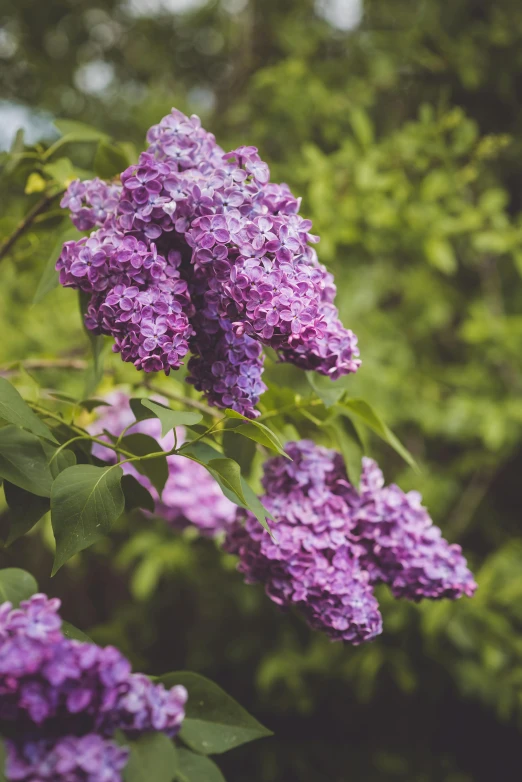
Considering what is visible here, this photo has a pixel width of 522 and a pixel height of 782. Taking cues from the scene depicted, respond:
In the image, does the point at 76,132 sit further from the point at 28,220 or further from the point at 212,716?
the point at 212,716

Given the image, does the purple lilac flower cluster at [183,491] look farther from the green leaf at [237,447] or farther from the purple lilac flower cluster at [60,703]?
the purple lilac flower cluster at [60,703]

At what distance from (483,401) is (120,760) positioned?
162 centimetres

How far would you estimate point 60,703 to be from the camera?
422mm

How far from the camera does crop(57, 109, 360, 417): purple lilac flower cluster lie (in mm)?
584

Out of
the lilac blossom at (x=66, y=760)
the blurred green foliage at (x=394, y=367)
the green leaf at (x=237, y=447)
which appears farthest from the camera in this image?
the blurred green foliage at (x=394, y=367)

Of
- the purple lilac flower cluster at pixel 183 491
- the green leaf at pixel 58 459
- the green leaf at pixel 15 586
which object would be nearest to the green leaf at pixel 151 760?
the green leaf at pixel 15 586

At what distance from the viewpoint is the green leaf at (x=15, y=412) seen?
57cm

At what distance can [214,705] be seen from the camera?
529 mm

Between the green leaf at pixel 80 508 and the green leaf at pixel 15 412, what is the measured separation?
0.20 feet

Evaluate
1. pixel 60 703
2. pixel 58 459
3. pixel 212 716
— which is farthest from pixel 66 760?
pixel 58 459

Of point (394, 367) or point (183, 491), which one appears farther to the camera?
point (394, 367)

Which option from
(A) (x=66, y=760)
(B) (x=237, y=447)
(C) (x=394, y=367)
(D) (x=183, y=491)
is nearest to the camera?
(A) (x=66, y=760)

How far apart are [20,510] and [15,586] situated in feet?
0.37

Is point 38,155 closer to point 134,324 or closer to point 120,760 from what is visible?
point 134,324
